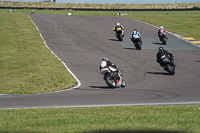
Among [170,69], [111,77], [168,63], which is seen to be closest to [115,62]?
[168,63]

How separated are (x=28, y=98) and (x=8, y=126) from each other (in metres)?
6.06

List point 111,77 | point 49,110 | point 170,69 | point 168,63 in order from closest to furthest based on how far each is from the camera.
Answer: point 49,110
point 111,77
point 170,69
point 168,63

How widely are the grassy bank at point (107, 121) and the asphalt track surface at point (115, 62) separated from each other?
2.00 meters

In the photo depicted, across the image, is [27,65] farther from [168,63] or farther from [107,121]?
[107,121]

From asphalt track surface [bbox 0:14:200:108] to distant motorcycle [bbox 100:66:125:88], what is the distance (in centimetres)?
31

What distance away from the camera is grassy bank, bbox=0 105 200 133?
257 inches

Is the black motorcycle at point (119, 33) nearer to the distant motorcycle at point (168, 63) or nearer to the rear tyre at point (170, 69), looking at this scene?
the distant motorcycle at point (168, 63)

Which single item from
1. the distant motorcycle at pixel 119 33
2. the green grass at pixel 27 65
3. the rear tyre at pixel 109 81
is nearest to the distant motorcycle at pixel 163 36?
the distant motorcycle at pixel 119 33

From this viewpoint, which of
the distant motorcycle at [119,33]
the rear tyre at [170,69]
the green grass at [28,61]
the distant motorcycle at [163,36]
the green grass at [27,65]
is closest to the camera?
the green grass at [27,65]

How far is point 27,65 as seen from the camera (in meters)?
21.5

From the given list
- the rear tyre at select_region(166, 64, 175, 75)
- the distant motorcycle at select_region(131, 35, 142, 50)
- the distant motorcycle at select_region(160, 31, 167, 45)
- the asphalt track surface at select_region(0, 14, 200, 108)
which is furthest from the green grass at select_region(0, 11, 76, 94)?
the distant motorcycle at select_region(160, 31, 167, 45)

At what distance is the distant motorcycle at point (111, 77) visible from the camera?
1500 cm

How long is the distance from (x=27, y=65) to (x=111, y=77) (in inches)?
317

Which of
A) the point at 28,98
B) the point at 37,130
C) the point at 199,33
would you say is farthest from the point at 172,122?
the point at 199,33
